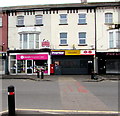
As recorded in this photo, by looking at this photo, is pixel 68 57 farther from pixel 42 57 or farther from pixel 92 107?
pixel 92 107

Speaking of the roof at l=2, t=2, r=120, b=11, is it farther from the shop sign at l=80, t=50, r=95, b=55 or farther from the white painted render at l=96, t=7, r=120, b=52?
the shop sign at l=80, t=50, r=95, b=55

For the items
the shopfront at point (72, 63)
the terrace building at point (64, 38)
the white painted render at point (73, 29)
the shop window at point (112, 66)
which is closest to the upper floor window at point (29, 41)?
the terrace building at point (64, 38)

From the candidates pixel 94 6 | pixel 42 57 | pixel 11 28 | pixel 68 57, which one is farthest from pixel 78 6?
pixel 11 28

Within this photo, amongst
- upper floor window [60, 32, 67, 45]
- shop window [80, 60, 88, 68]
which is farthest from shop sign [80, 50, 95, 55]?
upper floor window [60, 32, 67, 45]

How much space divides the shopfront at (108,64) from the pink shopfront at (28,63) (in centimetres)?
688

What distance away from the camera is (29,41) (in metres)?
22.3

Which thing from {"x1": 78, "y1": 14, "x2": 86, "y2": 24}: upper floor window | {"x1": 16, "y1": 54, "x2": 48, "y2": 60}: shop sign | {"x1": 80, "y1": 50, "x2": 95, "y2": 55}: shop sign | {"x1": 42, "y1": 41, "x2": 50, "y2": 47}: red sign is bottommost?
{"x1": 16, "y1": 54, "x2": 48, "y2": 60}: shop sign

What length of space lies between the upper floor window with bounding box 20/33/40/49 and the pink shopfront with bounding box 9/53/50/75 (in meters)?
1.13

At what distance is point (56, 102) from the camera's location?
6.98 metres

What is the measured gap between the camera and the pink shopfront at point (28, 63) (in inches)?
864

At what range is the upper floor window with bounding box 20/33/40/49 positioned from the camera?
873 inches

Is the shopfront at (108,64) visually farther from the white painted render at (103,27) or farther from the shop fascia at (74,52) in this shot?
the shop fascia at (74,52)

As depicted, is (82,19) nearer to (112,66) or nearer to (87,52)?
(87,52)

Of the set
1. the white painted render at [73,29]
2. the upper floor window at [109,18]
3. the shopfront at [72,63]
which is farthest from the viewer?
the shopfront at [72,63]
